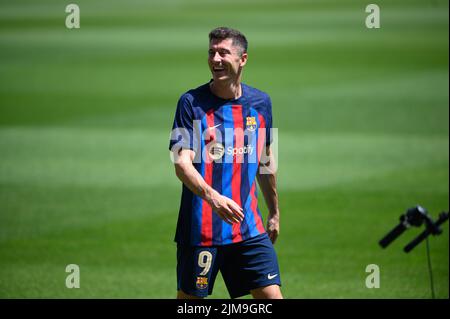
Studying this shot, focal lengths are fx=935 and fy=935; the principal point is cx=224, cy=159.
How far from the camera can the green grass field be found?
975 cm

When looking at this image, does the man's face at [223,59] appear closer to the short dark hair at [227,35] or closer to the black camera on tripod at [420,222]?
the short dark hair at [227,35]

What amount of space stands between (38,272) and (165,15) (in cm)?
2819

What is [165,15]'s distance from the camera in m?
36.8

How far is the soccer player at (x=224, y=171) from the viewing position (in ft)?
20.5

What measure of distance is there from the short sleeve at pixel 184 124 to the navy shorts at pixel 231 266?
76 centimetres

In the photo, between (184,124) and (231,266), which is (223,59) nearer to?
(184,124)

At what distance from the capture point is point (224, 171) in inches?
249

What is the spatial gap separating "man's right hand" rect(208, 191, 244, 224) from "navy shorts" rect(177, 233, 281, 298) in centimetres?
42

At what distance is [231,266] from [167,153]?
8.72 metres

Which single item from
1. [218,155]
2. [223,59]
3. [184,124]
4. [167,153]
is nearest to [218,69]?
[223,59]

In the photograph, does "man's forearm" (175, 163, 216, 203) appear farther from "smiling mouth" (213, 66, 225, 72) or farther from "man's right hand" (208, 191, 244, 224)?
"smiling mouth" (213, 66, 225, 72)

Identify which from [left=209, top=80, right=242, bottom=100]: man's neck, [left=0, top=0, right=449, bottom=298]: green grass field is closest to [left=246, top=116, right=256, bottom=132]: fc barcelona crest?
[left=209, top=80, right=242, bottom=100]: man's neck
